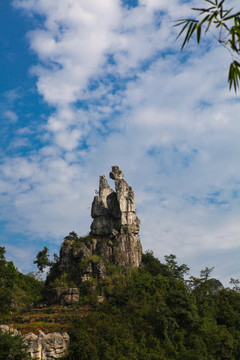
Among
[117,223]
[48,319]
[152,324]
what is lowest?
[152,324]

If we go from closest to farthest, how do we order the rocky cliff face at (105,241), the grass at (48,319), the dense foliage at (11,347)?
1. the dense foliage at (11,347)
2. the grass at (48,319)
3. the rocky cliff face at (105,241)

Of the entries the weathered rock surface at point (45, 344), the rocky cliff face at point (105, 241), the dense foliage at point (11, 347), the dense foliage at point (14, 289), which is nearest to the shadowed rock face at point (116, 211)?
the rocky cliff face at point (105, 241)

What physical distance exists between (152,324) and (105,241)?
13.0 metres

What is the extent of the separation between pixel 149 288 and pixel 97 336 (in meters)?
10.3

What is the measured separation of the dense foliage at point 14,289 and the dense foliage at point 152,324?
9980 mm

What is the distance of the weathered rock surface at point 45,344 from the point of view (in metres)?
23.4

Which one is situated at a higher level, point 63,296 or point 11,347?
point 63,296

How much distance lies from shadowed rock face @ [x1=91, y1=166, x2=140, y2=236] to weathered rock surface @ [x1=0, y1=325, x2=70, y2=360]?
718 inches

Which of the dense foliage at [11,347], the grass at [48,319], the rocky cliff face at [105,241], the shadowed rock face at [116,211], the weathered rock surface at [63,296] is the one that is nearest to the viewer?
the dense foliage at [11,347]

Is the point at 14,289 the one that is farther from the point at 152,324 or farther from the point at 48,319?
the point at 152,324

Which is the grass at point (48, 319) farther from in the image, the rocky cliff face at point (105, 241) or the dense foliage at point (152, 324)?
the rocky cliff face at point (105, 241)

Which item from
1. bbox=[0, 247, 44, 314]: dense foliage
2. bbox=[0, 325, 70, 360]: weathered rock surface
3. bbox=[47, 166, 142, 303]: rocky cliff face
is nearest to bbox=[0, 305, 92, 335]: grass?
bbox=[0, 325, 70, 360]: weathered rock surface

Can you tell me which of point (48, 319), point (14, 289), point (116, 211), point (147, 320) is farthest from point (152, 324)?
point (14, 289)

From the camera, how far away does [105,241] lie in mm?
40406
